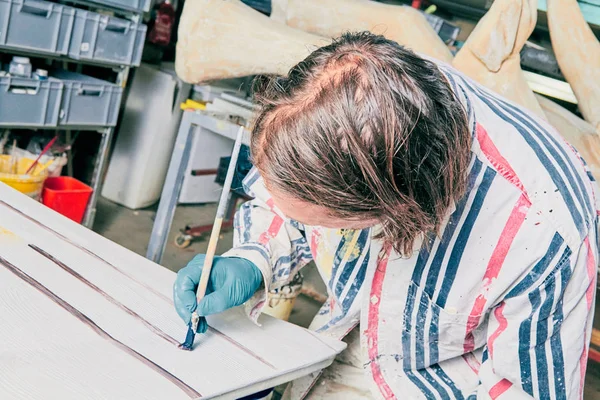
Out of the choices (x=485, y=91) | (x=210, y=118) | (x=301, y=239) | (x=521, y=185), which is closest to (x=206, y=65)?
(x=210, y=118)

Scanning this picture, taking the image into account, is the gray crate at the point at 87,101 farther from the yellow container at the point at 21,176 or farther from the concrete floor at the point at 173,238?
the concrete floor at the point at 173,238

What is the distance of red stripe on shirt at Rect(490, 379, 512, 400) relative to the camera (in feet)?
3.27

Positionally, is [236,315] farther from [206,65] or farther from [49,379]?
[206,65]

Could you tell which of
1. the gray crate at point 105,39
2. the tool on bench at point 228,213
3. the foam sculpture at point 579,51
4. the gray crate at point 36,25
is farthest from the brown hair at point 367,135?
the gray crate at point 105,39

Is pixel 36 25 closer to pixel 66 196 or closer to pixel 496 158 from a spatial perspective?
pixel 66 196

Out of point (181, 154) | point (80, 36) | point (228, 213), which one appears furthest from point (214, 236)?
point (228, 213)

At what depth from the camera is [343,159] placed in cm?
80

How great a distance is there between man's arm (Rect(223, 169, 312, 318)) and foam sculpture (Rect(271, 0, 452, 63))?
983 mm

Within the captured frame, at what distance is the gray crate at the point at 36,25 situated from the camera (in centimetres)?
250

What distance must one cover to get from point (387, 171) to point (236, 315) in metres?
0.52

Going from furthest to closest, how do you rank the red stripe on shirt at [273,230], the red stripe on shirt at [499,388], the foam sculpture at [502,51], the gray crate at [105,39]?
the gray crate at [105,39], the foam sculpture at [502,51], the red stripe on shirt at [273,230], the red stripe on shirt at [499,388]

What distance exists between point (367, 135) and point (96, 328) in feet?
1.79

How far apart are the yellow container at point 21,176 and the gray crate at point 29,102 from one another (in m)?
0.22

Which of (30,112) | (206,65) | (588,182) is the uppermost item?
(588,182)
